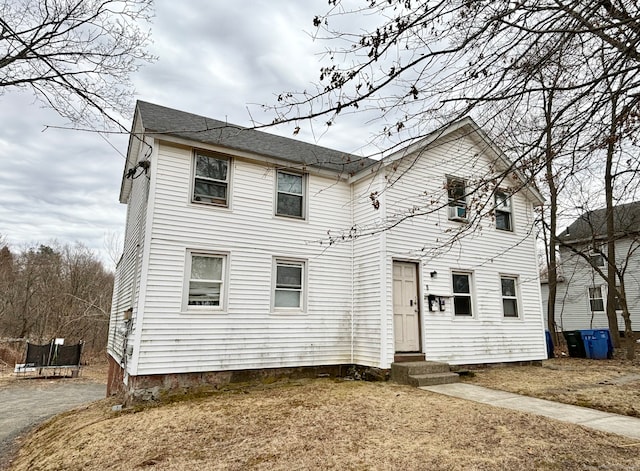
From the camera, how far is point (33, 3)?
6285 millimetres

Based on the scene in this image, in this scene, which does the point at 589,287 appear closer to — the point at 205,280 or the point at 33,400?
the point at 205,280

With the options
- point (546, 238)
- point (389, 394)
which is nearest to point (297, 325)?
point (389, 394)

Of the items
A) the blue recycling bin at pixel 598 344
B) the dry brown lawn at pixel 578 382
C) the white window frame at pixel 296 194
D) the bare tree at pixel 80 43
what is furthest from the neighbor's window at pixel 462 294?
the bare tree at pixel 80 43

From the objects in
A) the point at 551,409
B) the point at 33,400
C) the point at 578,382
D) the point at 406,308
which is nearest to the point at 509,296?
A: the point at 578,382

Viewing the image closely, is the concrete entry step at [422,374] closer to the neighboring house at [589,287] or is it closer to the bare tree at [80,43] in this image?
the bare tree at [80,43]

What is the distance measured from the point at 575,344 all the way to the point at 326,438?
1174 cm

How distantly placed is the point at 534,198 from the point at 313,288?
7.67 metres

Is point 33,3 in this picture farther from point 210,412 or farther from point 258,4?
point 210,412

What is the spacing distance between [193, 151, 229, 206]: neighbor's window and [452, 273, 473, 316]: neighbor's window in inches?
234

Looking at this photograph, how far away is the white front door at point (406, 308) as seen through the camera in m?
8.69

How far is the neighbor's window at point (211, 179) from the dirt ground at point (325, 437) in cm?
394

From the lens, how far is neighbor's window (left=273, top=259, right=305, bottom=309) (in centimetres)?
861

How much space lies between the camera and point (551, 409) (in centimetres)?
549

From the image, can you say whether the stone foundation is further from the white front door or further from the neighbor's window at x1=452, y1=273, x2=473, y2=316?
the neighbor's window at x1=452, y1=273, x2=473, y2=316
